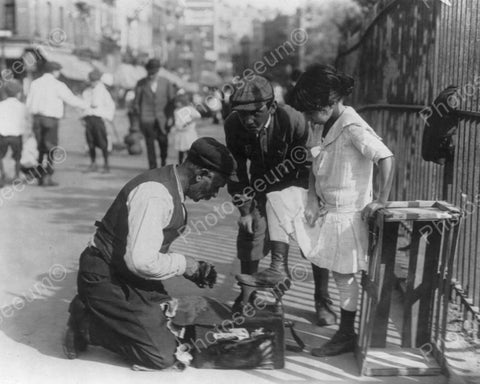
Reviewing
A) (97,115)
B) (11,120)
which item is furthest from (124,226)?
(97,115)

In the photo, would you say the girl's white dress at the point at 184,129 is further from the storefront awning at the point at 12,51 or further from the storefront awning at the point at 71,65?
the storefront awning at the point at 12,51

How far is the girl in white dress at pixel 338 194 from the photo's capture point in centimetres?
438

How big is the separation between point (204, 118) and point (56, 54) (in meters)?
13.7

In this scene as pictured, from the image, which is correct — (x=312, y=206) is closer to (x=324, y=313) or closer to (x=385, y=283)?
(x=385, y=283)

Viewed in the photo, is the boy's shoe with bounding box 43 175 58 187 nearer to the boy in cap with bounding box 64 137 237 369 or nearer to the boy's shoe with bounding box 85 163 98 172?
the boy's shoe with bounding box 85 163 98 172

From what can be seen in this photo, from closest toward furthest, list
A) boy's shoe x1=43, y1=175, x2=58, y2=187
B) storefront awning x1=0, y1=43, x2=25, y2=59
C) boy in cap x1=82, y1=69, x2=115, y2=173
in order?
boy's shoe x1=43, y1=175, x2=58, y2=187 → boy in cap x1=82, y1=69, x2=115, y2=173 → storefront awning x1=0, y1=43, x2=25, y2=59

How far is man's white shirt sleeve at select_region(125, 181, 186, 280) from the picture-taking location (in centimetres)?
404

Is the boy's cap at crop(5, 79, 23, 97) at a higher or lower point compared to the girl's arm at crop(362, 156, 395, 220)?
higher

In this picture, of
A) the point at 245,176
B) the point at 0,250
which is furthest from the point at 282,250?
the point at 0,250

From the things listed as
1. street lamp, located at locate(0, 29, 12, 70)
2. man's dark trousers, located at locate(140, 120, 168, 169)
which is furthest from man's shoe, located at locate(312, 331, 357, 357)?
street lamp, located at locate(0, 29, 12, 70)

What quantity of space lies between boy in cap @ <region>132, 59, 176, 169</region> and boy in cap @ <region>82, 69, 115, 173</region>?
60cm

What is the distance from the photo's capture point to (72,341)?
439cm

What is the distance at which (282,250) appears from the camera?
16.0 ft

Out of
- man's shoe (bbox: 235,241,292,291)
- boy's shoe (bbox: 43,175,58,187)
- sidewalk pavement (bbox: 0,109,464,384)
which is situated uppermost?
man's shoe (bbox: 235,241,292,291)
